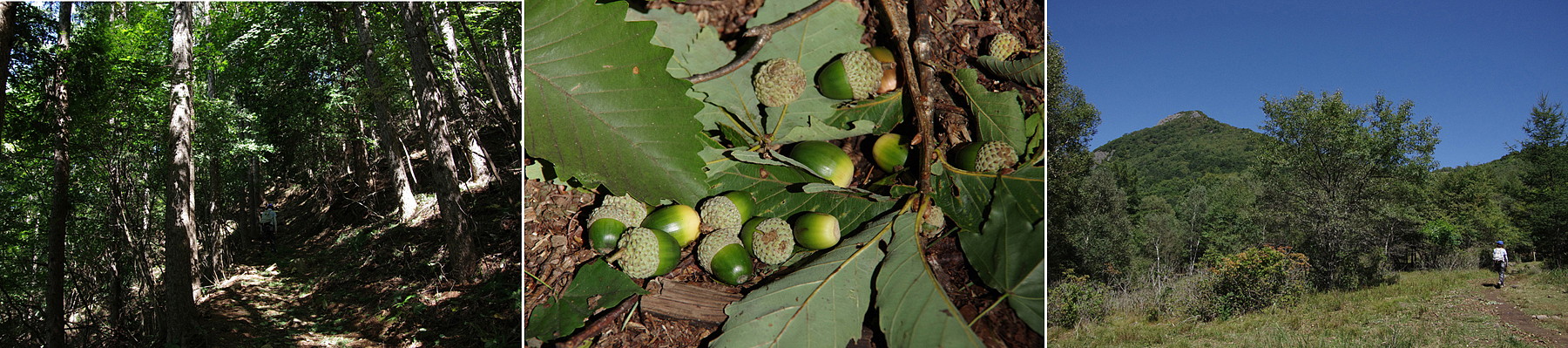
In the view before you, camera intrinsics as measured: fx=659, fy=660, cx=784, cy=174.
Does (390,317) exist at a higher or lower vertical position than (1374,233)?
higher

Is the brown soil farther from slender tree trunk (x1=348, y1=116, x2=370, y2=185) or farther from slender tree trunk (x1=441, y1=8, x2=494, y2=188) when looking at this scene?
slender tree trunk (x1=348, y1=116, x2=370, y2=185)

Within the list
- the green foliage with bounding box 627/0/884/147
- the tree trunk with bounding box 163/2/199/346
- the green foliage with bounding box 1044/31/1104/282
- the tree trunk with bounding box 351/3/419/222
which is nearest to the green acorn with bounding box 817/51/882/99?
the green foliage with bounding box 627/0/884/147

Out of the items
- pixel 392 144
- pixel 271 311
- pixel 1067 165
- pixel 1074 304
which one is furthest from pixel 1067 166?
pixel 271 311

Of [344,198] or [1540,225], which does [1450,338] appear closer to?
[1540,225]

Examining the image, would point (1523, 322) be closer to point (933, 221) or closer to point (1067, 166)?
point (1067, 166)

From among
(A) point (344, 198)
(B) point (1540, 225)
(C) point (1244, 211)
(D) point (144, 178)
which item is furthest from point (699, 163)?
(B) point (1540, 225)
